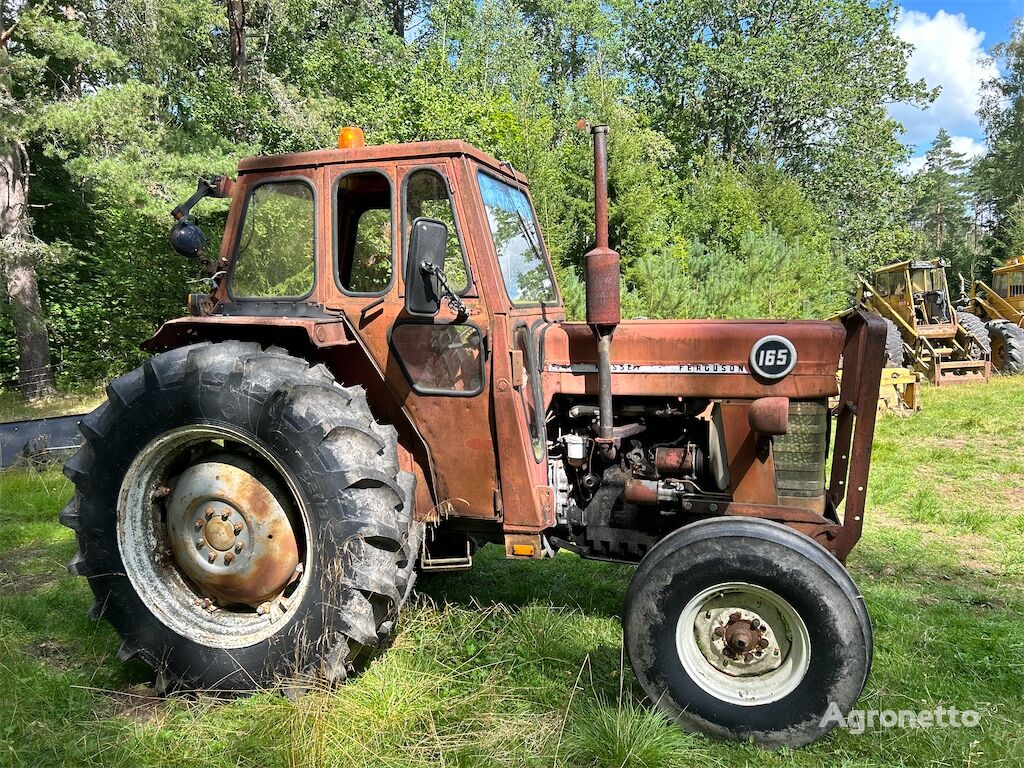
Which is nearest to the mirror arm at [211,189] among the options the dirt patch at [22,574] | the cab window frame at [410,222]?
the cab window frame at [410,222]

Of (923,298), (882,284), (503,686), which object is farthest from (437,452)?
(882,284)

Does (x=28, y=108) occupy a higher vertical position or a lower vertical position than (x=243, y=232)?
higher

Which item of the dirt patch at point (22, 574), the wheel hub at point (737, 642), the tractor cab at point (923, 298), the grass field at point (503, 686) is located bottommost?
the dirt patch at point (22, 574)

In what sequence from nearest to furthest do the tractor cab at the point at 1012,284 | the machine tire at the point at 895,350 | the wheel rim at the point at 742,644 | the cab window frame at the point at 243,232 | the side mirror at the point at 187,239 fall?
the wheel rim at the point at 742,644
the cab window frame at the point at 243,232
the side mirror at the point at 187,239
the machine tire at the point at 895,350
the tractor cab at the point at 1012,284

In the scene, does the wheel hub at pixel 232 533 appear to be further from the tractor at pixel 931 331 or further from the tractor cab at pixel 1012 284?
the tractor cab at pixel 1012 284

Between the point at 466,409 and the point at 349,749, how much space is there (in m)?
1.41

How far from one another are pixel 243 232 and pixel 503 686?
2481 mm

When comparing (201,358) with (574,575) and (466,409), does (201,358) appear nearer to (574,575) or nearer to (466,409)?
(466,409)

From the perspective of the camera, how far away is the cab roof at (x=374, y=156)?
302 cm

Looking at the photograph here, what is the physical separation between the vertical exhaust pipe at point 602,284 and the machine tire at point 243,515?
0.95 meters

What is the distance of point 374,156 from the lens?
3092 millimetres

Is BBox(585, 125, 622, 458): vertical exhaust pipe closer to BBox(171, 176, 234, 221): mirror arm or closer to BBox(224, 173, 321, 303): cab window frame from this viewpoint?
BBox(224, 173, 321, 303): cab window frame

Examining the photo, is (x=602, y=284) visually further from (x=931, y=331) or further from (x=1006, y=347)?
(x=1006, y=347)

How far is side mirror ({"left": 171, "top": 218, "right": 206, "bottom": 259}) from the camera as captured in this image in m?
3.32
